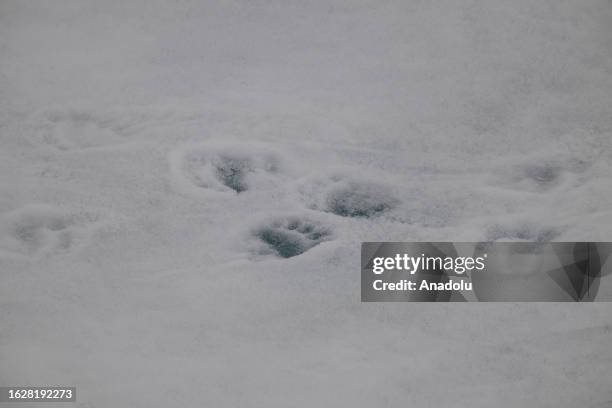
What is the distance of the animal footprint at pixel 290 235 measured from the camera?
139 centimetres

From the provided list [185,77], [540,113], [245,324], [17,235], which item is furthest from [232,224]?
[540,113]

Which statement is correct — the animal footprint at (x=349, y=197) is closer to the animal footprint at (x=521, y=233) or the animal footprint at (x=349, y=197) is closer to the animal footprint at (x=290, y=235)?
Answer: the animal footprint at (x=290, y=235)

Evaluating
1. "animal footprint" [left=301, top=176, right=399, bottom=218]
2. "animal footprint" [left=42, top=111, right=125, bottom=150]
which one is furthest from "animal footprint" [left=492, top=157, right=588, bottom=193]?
"animal footprint" [left=42, top=111, right=125, bottom=150]

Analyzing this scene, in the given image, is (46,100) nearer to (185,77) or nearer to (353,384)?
(185,77)

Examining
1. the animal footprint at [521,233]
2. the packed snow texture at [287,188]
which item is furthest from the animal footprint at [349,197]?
the animal footprint at [521,233]

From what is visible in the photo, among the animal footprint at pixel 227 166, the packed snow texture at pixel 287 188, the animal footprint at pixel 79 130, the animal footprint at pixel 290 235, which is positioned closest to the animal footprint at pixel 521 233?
the packed snow texture at pixel 287 188

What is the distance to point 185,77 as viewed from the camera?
1.43 m

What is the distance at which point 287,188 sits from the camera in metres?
1.40

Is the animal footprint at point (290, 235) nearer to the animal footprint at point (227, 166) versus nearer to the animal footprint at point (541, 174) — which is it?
the animal footprint at point (227, 166)

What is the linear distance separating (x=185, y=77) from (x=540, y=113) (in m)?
0.90

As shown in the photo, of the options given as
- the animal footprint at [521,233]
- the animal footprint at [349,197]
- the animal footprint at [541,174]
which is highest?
the animal footprint at [541,174]

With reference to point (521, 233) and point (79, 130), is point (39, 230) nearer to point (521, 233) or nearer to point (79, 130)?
point (79, 130)

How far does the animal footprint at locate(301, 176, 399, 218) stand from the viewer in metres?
1.39

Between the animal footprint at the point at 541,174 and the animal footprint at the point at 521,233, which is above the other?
the animal footprint at the point at 541,174
